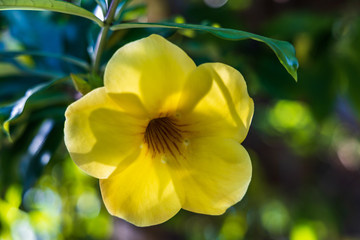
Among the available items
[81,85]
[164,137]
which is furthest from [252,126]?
[81,85]

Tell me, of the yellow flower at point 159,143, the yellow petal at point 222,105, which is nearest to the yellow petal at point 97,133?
the yellow flower at point 159,143

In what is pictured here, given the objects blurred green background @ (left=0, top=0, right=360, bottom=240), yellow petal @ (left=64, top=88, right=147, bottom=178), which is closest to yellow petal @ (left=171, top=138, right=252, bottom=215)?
yellow petal @ (left=64, top=88, right=147, bottom=178)

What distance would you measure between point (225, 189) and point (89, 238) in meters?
1.80

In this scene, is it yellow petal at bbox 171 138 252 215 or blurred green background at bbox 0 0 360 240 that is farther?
blurred green background at bbox 0 0 360 240

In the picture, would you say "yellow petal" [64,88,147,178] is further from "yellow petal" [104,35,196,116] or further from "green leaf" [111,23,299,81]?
"green leaf" [111,23,299,81]

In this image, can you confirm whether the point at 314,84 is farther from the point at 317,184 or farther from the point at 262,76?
the point at 317,184

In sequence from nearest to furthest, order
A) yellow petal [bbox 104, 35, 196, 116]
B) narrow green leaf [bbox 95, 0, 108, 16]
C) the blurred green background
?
1. yellow petal [bbox 104, 35, 196, 116]
2. narrow green leaf [bbox 95, 0, 108, 16]
3. the blurred green background

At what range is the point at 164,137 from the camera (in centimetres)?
77

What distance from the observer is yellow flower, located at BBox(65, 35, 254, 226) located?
0.63 meters

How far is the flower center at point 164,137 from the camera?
736 millimetres

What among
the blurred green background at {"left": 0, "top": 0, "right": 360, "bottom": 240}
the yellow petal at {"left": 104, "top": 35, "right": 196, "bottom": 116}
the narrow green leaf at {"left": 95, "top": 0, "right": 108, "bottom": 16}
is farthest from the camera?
the blurred green background at {"left": 0, "top": 0, "right": 360, "bottom": 240}

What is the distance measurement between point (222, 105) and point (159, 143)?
0.14 metres

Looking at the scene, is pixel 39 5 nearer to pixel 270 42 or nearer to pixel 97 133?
pixel 97 133

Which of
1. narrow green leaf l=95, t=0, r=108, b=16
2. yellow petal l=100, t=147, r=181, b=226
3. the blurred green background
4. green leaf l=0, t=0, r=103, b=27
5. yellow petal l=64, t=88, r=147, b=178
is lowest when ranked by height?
the blurred green background
